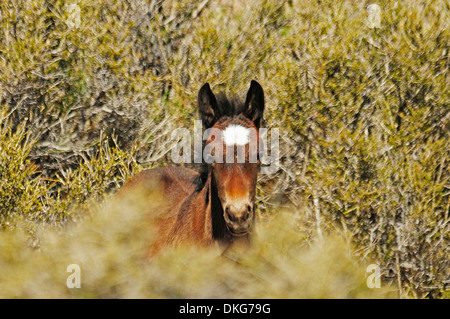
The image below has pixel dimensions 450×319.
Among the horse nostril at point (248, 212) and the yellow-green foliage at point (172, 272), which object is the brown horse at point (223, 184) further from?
the yellow-green foliage at point (172, 272)

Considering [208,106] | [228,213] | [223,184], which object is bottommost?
[228,213]

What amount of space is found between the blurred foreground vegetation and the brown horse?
93 centimetres

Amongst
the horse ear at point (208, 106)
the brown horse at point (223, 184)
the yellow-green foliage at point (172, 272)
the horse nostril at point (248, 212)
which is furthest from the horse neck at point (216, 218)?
the yellow-green foliage at point (172, 272)

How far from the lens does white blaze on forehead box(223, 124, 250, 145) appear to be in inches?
181

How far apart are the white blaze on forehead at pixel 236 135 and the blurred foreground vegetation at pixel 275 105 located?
134 centimetres

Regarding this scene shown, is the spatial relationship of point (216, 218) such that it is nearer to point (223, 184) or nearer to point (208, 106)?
point (223, 184)

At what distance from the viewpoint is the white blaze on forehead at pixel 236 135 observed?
461 cm

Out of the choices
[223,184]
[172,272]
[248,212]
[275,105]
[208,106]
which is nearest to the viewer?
[172,272]

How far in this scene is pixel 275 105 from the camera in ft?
29.4

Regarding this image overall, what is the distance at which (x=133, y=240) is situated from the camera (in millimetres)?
2623

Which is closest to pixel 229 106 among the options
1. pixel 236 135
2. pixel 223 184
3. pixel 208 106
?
pixel 208 106

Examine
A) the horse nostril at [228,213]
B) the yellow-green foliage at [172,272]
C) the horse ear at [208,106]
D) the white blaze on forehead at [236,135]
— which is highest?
the horse ear at [208,106]

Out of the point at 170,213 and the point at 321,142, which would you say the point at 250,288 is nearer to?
the point at 170,213

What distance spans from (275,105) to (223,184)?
4732 millimetres
